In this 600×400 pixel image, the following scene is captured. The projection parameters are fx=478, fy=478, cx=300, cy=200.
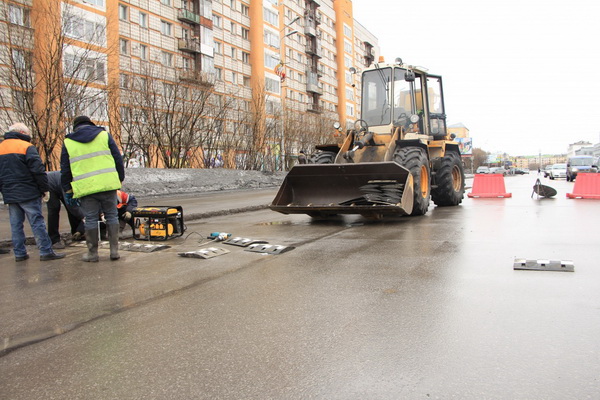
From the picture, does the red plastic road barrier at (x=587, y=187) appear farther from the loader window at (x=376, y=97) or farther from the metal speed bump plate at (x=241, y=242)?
the metal speed bump plate at (x=241, y=242)

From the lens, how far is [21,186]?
20.2ft

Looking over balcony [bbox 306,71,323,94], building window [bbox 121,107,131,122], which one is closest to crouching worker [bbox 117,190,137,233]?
building window [bbox 121,107,131,122]

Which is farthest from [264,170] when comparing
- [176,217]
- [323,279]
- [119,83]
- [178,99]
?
[323,279]

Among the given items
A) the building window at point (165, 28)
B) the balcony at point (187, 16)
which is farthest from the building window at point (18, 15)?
the balcony at point (187, 16)

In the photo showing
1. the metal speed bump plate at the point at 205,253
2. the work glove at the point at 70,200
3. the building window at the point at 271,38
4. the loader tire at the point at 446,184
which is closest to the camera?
the metal speed bump plate at the point at 205,253

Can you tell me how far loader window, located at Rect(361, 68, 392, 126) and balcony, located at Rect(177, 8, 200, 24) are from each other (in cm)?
3514

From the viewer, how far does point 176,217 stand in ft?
25.7

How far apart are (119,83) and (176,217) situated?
17.8 meters

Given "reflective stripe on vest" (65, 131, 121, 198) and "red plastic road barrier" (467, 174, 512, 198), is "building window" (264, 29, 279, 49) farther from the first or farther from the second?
"reflective stripe on vest" (65, 131, 121, 198)

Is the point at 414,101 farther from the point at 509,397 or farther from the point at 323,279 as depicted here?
the point at 509,397

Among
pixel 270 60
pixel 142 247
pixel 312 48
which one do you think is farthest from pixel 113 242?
pixel 312 48

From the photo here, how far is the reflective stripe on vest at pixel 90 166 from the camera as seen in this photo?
5926 millimetres

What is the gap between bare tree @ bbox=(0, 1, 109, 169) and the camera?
16.9 m

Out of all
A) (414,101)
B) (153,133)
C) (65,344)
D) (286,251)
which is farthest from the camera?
(153,133)
